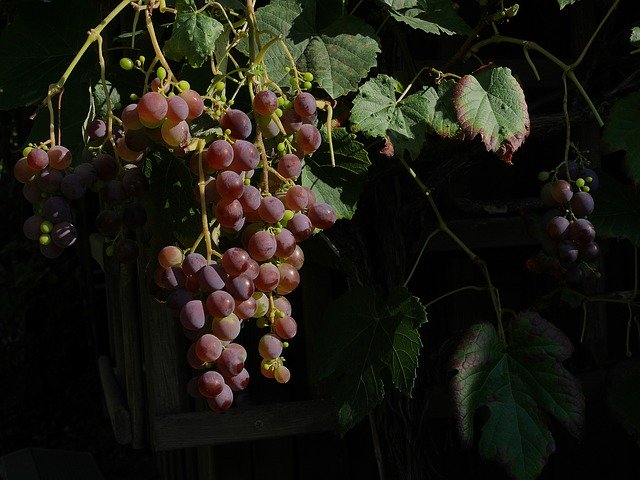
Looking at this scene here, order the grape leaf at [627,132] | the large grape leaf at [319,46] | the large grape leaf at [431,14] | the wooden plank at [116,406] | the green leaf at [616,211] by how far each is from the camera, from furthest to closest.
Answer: the wooden plank at [116,406], the green leaf at [616,211], the grape leaf at [627,132], the large grape leaf at [431,14], the large grape leaf at [319,46]

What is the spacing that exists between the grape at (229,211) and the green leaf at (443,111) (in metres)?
0.50

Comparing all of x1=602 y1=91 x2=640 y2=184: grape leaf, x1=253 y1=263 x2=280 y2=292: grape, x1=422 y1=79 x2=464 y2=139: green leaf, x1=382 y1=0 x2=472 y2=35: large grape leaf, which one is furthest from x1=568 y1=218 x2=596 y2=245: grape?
x1=253 y1=263 x2=280 y2=292: grape

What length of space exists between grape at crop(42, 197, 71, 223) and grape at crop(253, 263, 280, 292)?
26 cm

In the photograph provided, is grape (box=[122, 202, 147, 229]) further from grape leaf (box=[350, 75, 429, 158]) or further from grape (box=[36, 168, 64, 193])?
grape leaf (box=[350, 75, 429, 158])

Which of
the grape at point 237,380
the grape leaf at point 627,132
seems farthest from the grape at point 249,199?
the grape leaf at point 627,132

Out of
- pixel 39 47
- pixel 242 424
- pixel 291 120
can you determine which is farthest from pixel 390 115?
pixel 242 424

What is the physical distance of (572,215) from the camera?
1.60m

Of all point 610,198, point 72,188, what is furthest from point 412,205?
point 72,188

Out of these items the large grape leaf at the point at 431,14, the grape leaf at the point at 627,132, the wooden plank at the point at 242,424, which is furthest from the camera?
the wooden plank at the point at 242,424

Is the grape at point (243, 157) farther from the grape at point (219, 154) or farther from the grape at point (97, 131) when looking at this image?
the grape at point (97, 131)

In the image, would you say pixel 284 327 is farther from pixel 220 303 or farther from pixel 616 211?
pixel 616 211

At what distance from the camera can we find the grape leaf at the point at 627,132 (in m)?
1.61

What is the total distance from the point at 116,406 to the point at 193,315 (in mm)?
1569

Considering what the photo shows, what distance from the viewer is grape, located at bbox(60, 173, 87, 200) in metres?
1.15
